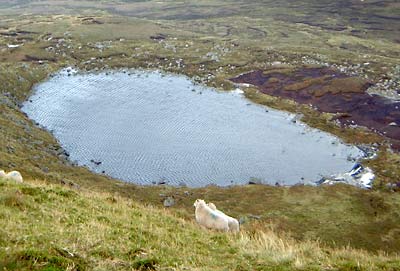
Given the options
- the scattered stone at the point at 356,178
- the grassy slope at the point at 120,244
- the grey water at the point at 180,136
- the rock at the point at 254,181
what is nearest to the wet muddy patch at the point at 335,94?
the grey water at the point at 180,136

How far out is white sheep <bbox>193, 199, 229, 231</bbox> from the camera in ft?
73.8

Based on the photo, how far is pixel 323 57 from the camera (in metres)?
128

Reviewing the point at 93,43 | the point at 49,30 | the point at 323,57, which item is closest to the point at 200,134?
the point at 323,57

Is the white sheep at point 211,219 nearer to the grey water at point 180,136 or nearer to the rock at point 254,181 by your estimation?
the grey water at point 180,136

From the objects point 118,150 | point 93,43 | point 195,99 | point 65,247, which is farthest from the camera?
point 93,43

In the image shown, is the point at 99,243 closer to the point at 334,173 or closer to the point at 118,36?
the point at 334,173

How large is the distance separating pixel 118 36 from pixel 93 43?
1509 cm

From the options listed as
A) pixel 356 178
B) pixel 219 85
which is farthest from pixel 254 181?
pixel 219 85

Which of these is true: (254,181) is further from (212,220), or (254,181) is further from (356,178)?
(212,220)

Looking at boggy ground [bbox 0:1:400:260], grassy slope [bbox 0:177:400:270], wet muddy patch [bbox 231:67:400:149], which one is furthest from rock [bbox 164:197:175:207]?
wet muddy patch [bbox 231:67:400:149]

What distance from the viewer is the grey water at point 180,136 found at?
59906mm

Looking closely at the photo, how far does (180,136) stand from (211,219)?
47.9m

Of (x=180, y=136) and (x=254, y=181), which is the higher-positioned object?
(x=180, y=136)

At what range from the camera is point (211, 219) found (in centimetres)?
2280
